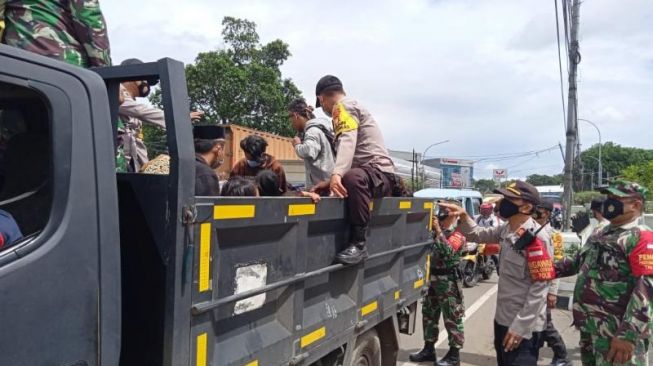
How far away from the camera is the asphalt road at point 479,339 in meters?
A: 5.76

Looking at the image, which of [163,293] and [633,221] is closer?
[163,293]

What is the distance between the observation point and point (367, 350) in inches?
134

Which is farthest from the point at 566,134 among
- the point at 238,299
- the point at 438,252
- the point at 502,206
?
the point at 238,299

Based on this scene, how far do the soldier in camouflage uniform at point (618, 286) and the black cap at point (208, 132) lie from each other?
263 cm

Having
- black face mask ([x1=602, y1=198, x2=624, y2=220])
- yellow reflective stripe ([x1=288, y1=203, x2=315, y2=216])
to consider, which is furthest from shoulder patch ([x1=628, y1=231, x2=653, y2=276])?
yellow reflective stripe ([x1=288, y1=203, x2=315, y2=216])

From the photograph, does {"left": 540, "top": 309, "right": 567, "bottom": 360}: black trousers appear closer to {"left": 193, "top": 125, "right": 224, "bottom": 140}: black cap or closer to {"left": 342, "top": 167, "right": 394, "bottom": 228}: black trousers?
{"left": 342, "top": 167, "right": 394, "bottom": 228}: black trousers

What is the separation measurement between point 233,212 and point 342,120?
139 centimetres

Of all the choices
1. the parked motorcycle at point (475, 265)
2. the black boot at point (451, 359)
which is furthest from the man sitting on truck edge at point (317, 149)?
the parked motorcycle at point (475, 265)

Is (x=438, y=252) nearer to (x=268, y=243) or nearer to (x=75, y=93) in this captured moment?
(x=268, y=243)

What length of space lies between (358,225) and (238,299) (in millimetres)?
1025

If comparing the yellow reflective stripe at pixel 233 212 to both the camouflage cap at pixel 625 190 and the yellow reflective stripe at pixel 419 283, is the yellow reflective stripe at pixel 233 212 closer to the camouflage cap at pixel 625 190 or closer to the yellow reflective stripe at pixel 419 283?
the yellow reflective stripe at pixel 419 283

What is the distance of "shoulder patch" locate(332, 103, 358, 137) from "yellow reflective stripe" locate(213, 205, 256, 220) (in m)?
1.22

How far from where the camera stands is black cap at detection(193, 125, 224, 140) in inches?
114

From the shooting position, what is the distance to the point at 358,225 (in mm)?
2820
